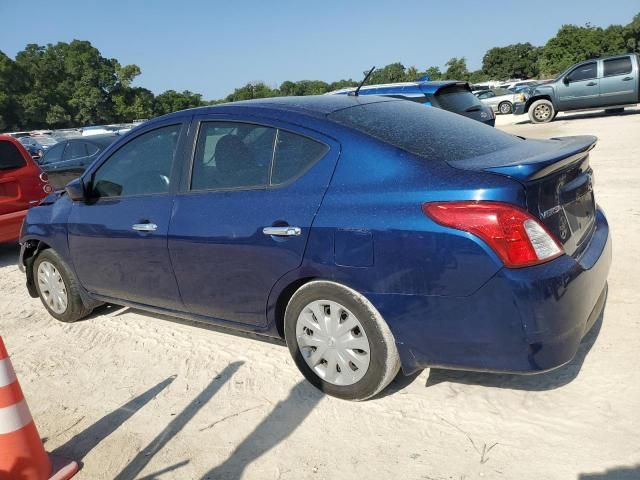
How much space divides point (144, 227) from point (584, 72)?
17.8m

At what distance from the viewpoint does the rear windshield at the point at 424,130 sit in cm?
295

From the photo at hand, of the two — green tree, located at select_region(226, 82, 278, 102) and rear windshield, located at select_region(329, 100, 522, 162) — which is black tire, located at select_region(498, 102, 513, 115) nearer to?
rear windshield, located at select_region(329, 100, 522, 162)

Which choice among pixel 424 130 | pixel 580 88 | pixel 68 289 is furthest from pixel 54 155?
pixel 580 88

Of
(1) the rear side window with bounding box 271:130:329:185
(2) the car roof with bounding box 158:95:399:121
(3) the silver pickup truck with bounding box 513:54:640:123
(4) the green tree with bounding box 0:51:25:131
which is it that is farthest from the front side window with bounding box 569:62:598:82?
(4) the green tree with bounding box 0:51:25:131

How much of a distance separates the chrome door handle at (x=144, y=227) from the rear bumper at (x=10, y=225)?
4059mm

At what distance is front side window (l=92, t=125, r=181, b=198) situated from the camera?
3.83 m

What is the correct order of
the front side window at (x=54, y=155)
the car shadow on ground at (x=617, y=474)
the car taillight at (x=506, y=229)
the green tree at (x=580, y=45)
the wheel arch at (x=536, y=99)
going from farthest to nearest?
1. the green tree at (x=580, y=45)
2. the wheel arch at (x=536, y=99)
3. the front side window at (x=54, y=155)
4. the car taillight at (x=506, y=229)
5. the car shadow on ground at (x=617, y=474)

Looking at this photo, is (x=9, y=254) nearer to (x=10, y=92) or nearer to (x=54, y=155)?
(x=54, y=155)

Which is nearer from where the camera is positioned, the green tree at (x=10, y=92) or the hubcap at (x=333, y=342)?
the hubcap at (x=333, y=342)

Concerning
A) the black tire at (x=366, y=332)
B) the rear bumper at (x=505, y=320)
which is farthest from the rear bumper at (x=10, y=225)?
the rear bumper at (x=505, y=320)

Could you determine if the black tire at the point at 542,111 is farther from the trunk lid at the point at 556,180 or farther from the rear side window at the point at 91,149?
the trunk lid at the point at 556,180

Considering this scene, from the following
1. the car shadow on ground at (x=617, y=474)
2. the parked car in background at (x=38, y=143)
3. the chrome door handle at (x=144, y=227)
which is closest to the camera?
the car shadow on ground at (x=617, y=474)

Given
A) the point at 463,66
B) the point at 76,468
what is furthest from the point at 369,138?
the point at 463,66

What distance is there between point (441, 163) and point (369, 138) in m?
0.42
